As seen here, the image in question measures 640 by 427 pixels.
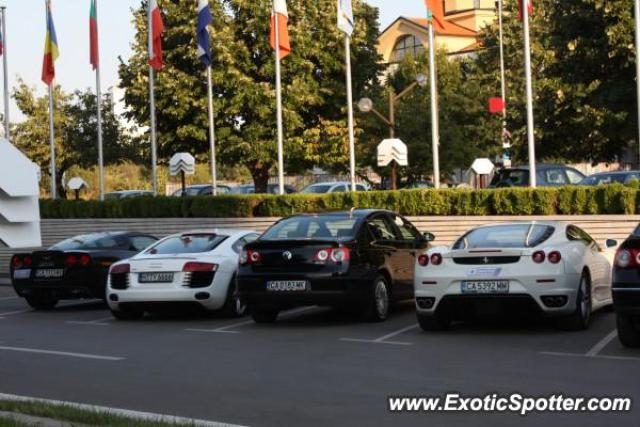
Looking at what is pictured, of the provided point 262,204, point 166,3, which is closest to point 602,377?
point 262,204

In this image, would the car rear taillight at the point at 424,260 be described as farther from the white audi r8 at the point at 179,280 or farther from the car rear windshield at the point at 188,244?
the car rear windshield at the point at 188,244

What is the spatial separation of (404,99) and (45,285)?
3261cm

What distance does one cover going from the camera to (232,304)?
15375 mm

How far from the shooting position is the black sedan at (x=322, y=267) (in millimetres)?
13609

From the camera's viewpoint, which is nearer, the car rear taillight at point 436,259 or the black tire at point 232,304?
the car rear taillight at point 436,259

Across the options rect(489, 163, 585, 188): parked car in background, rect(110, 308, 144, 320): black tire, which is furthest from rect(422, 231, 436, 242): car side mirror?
rect(489, 163, 585, 188): parked car in background

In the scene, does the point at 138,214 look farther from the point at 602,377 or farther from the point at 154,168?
the point at 602,377

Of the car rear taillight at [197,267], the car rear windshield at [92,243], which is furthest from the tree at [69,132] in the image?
the car rear taillight at [197,267]

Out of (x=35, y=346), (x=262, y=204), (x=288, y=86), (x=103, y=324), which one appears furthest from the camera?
(x=288, y=86)

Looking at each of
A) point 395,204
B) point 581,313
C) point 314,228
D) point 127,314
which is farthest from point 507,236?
point 395,204

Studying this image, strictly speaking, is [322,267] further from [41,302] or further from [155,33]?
[155,33]

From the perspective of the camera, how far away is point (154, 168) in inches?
1335

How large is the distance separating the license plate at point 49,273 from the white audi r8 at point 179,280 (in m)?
1.91

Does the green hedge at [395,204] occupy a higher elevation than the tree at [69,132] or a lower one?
→ lower
